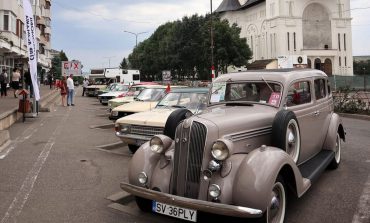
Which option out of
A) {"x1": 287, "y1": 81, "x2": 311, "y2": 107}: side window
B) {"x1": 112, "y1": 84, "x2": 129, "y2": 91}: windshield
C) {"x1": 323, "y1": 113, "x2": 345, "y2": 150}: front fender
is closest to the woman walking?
{"x1": 112, "y1": 84, "x2": 129, "y2": 91}: windshield

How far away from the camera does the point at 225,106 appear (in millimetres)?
6496

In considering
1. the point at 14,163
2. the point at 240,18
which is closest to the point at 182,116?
the point at 14,163

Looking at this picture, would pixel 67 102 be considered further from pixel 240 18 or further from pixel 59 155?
pixel 240 18

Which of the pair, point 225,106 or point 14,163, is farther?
point 14,163

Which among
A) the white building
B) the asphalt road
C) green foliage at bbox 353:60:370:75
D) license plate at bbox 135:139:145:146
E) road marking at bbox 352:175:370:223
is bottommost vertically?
road marking at bbox 352:175:370:223

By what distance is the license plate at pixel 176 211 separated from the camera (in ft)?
15.3

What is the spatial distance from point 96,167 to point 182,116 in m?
2.74

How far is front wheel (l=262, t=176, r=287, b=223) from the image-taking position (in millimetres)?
4871

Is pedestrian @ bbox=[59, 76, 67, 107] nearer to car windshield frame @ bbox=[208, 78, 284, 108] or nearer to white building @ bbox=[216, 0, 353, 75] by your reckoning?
car windshield frame @ bbox=[208, 78, 284, 108]

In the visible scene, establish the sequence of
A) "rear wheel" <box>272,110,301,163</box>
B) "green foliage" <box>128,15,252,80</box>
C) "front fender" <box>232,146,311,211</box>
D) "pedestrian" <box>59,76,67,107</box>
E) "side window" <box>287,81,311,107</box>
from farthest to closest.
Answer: "green foliage" <box>128,15,252,80</box> < "pedestrian" <box>59,76,67,107</box> < "side window" <box>287,81,311,107</box> < "rear wheel" <box>272,110,301,163</box> < "front fender" <box>232,146,311,211</box>

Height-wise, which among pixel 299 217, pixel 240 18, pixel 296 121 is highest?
pixel 240 18

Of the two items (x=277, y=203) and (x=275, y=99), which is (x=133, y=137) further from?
(x=277, y=203)

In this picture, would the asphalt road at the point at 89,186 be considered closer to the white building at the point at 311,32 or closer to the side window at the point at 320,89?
the side window at the point at 320,89

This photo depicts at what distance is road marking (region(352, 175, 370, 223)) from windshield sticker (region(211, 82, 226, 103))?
8.46 feet
